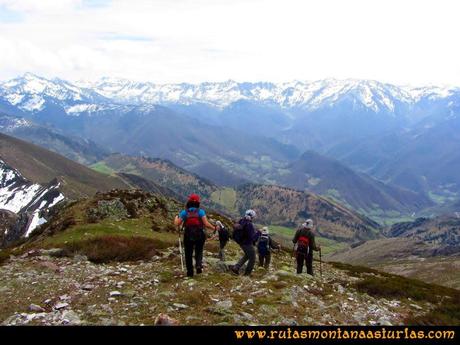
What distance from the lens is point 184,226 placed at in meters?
24.7

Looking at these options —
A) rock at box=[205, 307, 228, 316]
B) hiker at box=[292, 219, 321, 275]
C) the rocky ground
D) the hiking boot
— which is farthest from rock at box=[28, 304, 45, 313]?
hiker at box=[292, 219, 321, 275]

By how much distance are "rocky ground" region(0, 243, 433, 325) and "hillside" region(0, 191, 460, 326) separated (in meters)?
0.05

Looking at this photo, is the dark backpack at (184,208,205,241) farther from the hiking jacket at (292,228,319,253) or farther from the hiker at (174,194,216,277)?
the hiking jacket at (292,228,319,253)

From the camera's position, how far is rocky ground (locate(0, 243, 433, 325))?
18.8 metres

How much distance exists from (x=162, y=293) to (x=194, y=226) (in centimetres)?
379

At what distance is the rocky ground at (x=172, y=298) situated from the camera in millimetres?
18797

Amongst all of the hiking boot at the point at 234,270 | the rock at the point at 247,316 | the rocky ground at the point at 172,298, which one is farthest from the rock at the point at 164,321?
the hiking boot at the point at 234,270

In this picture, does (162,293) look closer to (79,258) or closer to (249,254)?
(249,254)

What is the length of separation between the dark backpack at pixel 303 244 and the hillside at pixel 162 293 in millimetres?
3127

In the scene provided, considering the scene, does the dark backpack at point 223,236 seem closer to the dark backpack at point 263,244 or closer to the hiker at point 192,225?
the dark backpack at point 263,244
